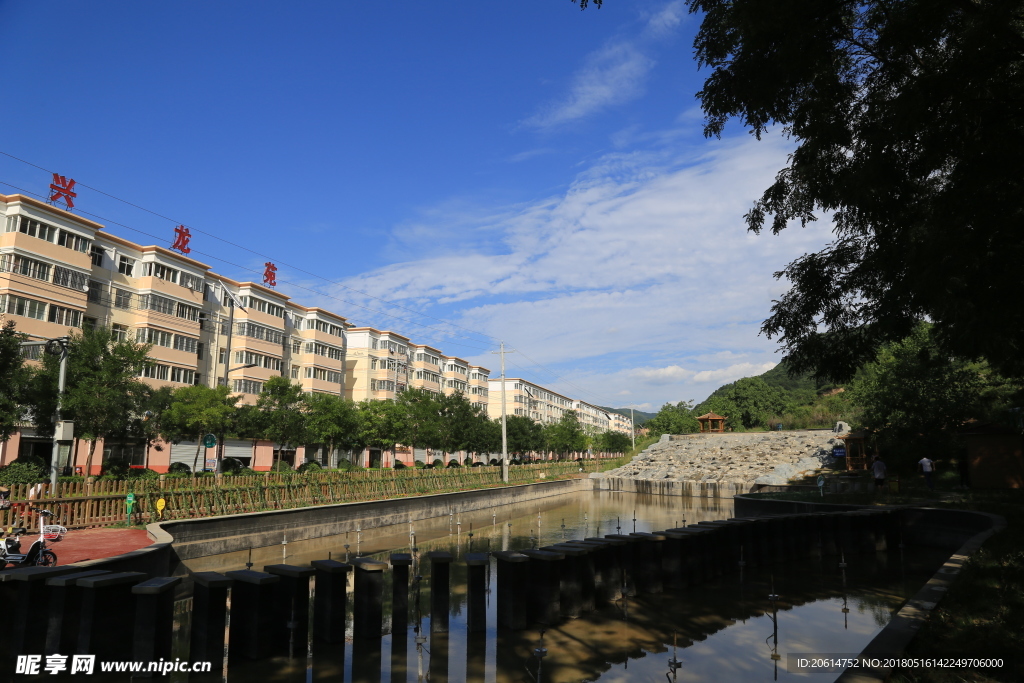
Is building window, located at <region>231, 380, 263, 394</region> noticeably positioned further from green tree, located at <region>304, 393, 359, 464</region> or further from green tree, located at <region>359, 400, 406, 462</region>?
green tree, located at <region>359, 400, 406, 462</region>

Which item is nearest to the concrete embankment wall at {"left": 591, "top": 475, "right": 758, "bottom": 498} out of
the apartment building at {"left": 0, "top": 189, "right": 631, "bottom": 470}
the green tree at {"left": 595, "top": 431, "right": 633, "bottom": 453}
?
the apartment building at {"left": 0, "top": 189, "right": 631, "bottom": 470}

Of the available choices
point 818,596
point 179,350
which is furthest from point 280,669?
point 179,350

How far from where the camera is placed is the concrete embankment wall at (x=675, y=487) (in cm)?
4266

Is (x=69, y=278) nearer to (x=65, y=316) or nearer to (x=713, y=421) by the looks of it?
(x=65, y=316)

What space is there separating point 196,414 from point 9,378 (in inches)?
736

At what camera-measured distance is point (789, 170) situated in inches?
627

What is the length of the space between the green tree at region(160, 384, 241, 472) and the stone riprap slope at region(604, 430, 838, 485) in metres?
35.9

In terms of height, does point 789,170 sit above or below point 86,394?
above

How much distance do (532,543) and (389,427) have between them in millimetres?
40068

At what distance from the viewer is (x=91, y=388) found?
28.7 metres

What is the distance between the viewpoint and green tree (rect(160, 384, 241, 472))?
39.7 meters

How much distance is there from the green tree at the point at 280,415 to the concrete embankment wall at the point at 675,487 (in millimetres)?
26569

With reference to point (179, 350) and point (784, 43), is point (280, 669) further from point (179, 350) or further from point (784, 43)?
point (179, 350)

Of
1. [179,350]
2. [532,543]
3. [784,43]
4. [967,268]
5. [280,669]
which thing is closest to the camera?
[280,669]
